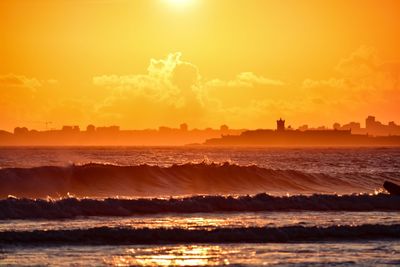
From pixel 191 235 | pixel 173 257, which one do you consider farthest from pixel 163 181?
pixel 173 257

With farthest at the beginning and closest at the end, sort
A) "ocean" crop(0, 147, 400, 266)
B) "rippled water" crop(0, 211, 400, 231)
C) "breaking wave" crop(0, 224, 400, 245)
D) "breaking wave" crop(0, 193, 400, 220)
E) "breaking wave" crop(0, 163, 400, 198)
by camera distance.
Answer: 1. "breaking wave" crop(0, 163, 400, 198)
2. "breaking wave" crop(0, 193, 400, 220)
3. "rippled water" crop(0, 211, 400, 231)
4. "breaking wave" crop(0, 224, 400, 245)
5. "ocean" crop(0, 147, 400, 266)

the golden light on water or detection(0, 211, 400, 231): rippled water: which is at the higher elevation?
detection(0, 211, 400, 231): rippled water

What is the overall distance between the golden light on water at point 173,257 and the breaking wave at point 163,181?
21567mm

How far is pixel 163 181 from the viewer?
51.3 metres

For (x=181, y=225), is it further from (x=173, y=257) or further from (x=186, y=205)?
(x=186, y=205)

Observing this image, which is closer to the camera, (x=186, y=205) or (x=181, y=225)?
(x=181, y=225)

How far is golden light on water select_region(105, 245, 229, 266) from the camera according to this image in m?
20.8

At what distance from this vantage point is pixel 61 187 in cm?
4747

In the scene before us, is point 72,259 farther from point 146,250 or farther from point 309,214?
point 309,214

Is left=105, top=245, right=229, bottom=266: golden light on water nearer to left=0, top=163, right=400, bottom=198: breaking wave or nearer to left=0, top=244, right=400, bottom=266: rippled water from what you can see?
left=0, top=244, right=400, bottom=266: rippled water

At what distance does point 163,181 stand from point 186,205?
51.1ft

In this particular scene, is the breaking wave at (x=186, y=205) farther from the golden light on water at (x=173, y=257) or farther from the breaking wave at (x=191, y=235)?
the golden light on water at (x=173, y=257)

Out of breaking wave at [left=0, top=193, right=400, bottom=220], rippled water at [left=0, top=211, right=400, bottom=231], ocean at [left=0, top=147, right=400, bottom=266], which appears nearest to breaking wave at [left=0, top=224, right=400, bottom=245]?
ocean at [left=0, top=147, right=400, bottom=266]

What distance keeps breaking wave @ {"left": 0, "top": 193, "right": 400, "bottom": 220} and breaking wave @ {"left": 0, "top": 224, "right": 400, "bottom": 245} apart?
22.8 feet
